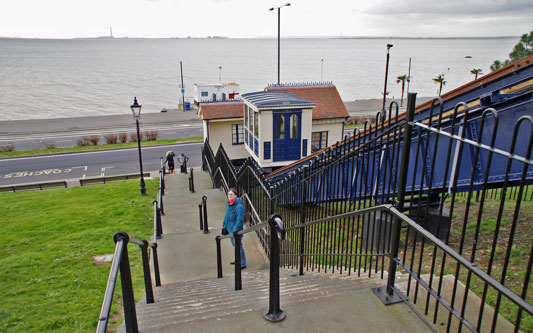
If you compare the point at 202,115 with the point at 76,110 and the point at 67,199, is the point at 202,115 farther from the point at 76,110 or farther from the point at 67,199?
the point at 76,110

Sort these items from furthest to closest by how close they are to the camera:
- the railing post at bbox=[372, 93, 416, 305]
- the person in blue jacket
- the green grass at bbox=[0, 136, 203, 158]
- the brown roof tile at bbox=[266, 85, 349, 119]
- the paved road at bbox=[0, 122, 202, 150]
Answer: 1. the paved road at bbox=[0, 122, 202, 150]
2. the green grass at bbox=[0, 136, 203, 158]
3. the brown roof tile at bbox=[266, 85, 349, 119]
4. the person in blue jacket
5. the railing post at bbox=[372, 93, 416, 305]

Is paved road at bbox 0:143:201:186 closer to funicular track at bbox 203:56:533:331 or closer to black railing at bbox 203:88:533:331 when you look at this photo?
black railing at bbox 203:88:533:331

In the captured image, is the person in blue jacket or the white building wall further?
the white building wall

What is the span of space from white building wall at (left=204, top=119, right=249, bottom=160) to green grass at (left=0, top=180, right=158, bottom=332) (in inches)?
306

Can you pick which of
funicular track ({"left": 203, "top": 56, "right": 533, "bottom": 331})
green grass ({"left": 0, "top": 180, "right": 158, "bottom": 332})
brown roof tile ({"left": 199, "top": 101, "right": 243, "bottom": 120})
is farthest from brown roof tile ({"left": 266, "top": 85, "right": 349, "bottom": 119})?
funicular track ({"left": 203, "top": 56, "right": 533, "bottom": 331})

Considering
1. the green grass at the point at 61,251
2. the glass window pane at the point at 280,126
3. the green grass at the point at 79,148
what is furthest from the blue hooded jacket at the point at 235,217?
the green grass at the point at 79,148

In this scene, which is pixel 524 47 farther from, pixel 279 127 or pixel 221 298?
pixel 221 298

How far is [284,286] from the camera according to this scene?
489cm

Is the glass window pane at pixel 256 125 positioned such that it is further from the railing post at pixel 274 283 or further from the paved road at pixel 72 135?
the paved road at pixel 72 135

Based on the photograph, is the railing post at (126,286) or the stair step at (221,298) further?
the stair step at (221,298)

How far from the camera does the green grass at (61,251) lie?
18.9 feet

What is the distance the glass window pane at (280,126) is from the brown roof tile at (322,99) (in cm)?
436

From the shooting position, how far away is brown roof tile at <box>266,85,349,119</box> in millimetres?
24062

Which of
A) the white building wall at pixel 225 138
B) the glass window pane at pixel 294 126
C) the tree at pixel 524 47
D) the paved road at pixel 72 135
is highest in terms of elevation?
the tree at pixel 524 47
